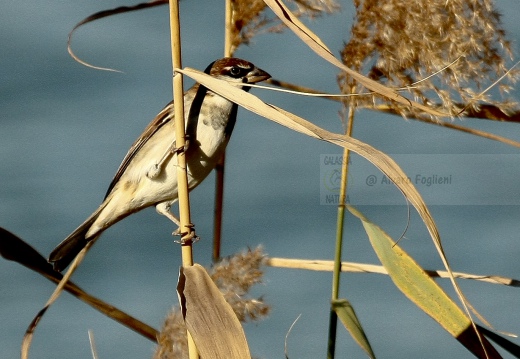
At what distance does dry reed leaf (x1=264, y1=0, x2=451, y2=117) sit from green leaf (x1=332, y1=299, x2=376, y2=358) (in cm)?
58

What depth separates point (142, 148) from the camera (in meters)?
2.78

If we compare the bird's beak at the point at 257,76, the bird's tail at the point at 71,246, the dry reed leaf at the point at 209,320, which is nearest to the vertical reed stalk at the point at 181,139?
the dry reed leaf at the point at 209,320

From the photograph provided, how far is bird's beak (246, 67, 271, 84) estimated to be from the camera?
2.56 meters

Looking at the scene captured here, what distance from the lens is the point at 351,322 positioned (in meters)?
1.77

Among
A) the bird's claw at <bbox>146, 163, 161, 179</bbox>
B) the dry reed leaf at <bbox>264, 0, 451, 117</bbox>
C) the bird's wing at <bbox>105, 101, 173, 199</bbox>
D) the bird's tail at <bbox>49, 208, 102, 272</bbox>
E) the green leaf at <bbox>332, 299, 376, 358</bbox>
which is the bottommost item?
the bird's tail at <bbox>49, 208, 102, 272</bbox>

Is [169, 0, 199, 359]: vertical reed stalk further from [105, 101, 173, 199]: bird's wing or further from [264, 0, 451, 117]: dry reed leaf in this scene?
[105, 101, 173, 199]: bird's wing

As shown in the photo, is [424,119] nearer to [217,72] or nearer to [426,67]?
[426,67]

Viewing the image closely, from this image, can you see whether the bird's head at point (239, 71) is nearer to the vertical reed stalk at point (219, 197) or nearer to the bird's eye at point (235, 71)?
the bird's eye at point (235, 71)

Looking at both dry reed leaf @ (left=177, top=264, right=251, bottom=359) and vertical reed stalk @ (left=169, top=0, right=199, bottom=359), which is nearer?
dry reed leaf @ (left=177, top=264, right=251, bottom=359)

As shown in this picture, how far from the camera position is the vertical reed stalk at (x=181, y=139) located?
1.57 metres

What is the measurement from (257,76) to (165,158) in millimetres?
457

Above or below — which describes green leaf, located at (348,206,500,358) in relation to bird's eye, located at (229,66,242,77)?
below

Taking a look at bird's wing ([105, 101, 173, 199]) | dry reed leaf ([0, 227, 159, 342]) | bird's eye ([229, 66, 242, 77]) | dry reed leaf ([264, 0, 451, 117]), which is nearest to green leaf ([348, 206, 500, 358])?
dry reed leaf ([264, 0, 451, 117])

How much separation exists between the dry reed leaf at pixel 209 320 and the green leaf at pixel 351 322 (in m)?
0.38
